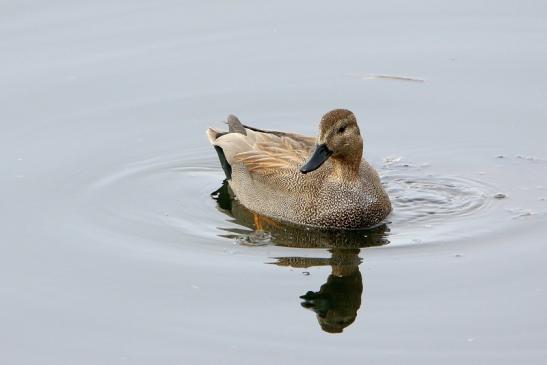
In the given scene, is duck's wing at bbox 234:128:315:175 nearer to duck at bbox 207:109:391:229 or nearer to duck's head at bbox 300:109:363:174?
duck at bbox 207:109:391:229

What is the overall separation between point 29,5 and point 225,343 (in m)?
8.90

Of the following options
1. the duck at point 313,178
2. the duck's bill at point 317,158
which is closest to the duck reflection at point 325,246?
the duck at point 313,178

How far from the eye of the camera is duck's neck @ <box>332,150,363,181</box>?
13750mm

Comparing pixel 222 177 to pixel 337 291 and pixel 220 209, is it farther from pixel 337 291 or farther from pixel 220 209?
pixel 337 291

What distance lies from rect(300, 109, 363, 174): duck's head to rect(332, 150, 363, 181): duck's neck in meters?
0.10

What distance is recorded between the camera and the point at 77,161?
49.5 ft

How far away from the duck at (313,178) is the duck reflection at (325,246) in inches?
5.4

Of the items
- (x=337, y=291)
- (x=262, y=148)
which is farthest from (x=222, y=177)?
(x=337, y=291)

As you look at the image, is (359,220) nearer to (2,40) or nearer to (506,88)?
(506,88)

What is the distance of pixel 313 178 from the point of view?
14031 millimetres

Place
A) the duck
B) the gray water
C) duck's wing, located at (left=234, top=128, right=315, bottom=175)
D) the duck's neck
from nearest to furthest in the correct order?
the gray water → the duck → the duck's neck → duck's wing, located at (left=234, top=128, right=315, bottom=175)

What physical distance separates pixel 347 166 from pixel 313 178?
0.42 metres

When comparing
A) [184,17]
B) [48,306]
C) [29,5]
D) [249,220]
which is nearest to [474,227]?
[249,220]

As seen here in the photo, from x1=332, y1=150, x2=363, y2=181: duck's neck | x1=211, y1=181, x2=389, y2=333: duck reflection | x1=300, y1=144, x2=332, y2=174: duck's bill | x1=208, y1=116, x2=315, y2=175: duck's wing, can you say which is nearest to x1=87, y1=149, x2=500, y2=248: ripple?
x1=211, y1=181, x2=389, y2=333: duck reflection
